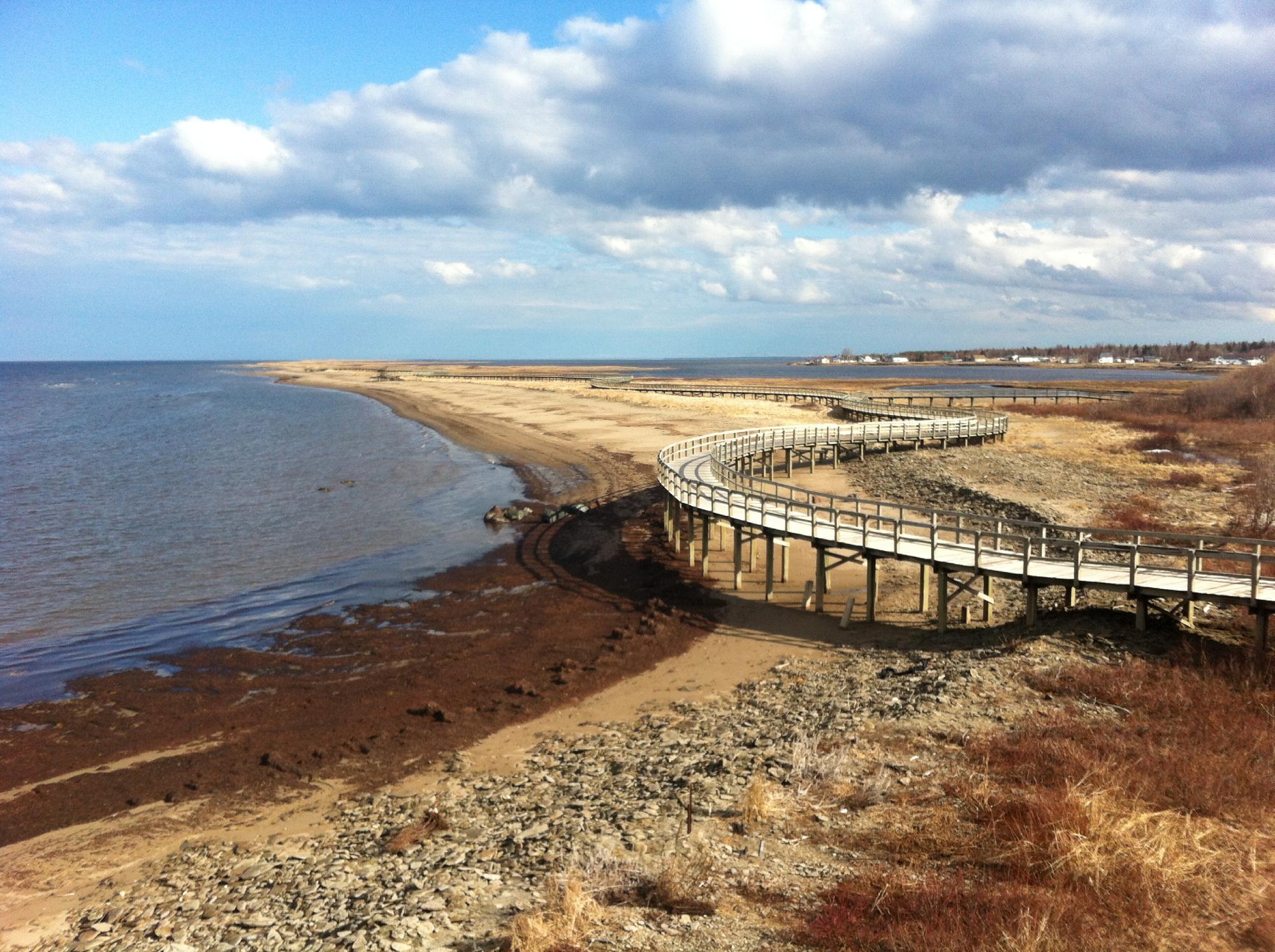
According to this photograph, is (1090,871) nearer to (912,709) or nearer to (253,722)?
(912,709)

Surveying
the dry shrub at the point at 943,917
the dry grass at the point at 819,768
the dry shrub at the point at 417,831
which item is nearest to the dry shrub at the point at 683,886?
the dry shrub at the point at 943,917

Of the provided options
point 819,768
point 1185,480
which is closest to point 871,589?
point 819,768

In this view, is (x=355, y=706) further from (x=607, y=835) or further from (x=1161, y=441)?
(x=1161, y=441)

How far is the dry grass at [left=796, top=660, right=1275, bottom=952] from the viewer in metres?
7.51

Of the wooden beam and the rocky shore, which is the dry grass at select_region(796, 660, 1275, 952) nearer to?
the rocky shore

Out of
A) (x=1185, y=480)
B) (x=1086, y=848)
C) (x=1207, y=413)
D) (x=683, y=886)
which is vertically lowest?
(x=683, y=886)

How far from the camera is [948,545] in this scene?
63.2 feet

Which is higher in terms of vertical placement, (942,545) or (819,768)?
(942,545)

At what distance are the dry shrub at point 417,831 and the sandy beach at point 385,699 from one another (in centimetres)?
143

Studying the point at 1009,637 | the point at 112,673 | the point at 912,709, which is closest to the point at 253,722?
the point at 112,673

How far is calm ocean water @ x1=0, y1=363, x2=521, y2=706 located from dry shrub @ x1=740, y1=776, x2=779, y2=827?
15180mm

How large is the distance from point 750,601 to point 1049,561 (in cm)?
787

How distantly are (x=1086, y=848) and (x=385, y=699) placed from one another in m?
13.2

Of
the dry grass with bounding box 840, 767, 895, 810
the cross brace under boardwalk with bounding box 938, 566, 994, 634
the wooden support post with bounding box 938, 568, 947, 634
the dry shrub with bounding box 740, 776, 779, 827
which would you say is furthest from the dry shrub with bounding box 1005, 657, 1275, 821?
the wooden support post with bounding box 938, 568, 947, 634
